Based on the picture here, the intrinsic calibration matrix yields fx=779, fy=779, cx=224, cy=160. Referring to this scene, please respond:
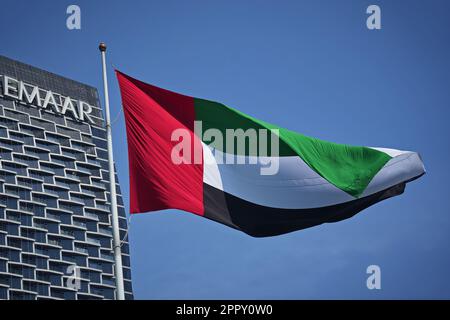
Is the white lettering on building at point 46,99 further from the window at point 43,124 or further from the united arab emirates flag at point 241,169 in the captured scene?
the united arab emirates flag at point 241,169

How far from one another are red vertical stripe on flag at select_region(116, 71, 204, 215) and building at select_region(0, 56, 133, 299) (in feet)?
332

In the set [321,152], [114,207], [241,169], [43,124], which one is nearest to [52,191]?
[43,124]

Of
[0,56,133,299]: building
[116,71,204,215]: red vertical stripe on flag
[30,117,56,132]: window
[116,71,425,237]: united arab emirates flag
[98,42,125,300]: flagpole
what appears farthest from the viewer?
[30,117,56,132]: window

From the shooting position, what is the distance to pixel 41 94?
146m

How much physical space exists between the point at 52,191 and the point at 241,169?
117540 mm

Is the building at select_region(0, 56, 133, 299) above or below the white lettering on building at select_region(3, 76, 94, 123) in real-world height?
below

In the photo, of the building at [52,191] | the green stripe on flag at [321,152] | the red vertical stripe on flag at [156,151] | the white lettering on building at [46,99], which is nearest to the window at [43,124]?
the building at [52,191]

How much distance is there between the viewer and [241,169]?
22234 mm

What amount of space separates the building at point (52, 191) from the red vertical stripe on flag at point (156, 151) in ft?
332

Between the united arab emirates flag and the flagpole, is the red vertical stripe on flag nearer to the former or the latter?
the united arab emirates flag

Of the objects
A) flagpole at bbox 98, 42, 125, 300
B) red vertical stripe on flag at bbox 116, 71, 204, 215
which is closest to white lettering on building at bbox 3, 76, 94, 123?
red vertical stripe on flag at bbox 116, 71, 204, 215

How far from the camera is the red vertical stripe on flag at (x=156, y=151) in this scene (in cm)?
1945

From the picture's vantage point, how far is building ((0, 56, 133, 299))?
12436 cm
